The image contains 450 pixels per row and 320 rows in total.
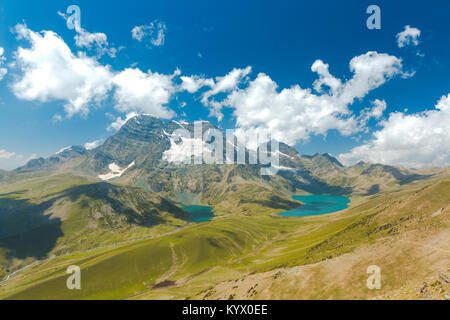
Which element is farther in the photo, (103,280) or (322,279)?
(103,280)

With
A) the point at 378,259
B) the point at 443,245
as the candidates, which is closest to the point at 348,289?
the point at 378,259

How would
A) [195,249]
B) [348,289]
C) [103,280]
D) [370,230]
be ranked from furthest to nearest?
[195,249] < [103,280] < [370,230] < [348,289]

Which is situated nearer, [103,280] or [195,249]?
[103,280]

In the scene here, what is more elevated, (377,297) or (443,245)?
(443,245)
